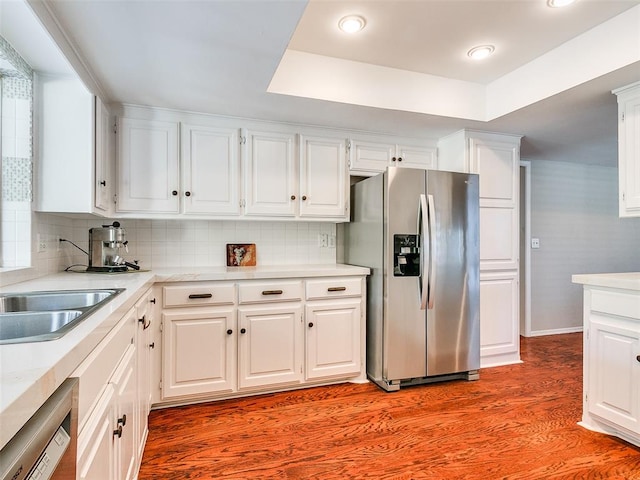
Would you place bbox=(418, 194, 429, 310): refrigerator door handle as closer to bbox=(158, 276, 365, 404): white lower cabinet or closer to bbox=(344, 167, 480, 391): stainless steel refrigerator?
bbox=(344, 167, 480, 391): stainless steel refrigerator

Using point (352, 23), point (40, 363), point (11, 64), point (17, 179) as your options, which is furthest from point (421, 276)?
point (11, 64)

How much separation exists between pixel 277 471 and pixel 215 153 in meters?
2.12

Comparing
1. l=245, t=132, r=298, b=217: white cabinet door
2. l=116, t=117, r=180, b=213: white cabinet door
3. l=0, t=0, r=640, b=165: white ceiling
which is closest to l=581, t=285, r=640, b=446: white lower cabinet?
l=0, t=0, r=640, b=165: white ceiling

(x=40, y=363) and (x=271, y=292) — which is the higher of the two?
(x=40, y=363)

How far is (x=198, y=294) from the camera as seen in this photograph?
2.43 metres

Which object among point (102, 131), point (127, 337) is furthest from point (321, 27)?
point (127, 337)

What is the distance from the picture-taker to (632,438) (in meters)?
1.95

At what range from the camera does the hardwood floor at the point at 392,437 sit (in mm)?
1766

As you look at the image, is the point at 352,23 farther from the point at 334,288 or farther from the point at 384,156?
the point at 334,288

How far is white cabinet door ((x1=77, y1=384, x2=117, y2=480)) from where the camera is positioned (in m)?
0.85

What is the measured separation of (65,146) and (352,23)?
69.8 inches

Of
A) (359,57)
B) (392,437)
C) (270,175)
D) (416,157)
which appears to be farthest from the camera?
(416,157)

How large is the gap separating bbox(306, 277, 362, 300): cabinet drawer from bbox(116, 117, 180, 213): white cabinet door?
45.9 inches

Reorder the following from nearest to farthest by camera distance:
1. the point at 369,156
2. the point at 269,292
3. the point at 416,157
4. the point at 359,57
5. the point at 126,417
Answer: the point at 126,417 < the point at 359,57 < the point at 269,292 < the point at 369,156 < the point at 416,157
